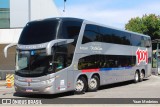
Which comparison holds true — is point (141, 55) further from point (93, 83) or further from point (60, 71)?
point (60, 71)

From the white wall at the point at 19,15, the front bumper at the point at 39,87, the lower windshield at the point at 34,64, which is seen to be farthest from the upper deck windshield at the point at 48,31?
the white wall at the point at 19,15

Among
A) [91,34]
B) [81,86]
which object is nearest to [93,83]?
[81,86]

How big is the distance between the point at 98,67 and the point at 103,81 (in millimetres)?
1185

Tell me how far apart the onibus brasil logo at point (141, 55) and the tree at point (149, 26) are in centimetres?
4058

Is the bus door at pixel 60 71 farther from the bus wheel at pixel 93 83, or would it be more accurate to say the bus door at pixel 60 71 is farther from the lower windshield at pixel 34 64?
the bus wheel at pixel 93 83

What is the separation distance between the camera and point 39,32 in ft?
55.7

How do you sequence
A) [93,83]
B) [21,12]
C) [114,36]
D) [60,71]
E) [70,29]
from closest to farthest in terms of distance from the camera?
[60,71] → [70,29] → [93,83] → [114,36] → [21,12]

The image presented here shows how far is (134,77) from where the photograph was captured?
2603cm

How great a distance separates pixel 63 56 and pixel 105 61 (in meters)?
4.54

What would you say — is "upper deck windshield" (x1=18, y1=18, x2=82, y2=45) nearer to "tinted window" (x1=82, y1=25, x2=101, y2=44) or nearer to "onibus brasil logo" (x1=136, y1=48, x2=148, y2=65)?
"tinted window" (x1=82, y1=25, x2=101, y2=44)

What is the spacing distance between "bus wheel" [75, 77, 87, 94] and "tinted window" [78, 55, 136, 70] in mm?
612

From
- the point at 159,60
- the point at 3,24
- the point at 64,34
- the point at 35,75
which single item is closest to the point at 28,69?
the point at 35,75

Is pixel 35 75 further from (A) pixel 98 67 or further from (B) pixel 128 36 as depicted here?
(B) pixel 128 36

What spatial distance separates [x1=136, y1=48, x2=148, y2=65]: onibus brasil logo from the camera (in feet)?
86.9
